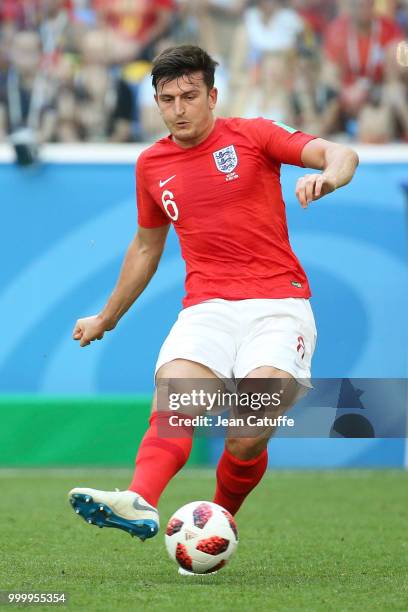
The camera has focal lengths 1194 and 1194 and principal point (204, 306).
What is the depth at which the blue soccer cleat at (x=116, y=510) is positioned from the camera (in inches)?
178

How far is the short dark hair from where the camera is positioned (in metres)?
5.23

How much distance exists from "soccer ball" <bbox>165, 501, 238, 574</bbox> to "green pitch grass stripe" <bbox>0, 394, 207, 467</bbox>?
5.67m

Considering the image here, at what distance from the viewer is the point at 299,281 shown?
17.9ft

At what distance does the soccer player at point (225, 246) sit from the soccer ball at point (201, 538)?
0.21 meters

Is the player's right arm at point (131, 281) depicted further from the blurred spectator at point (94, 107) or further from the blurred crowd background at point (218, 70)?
the blurred spectator at point (94, 107)

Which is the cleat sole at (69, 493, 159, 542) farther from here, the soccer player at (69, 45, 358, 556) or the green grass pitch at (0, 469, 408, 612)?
the soccer player at (69, 45, 358, 556)

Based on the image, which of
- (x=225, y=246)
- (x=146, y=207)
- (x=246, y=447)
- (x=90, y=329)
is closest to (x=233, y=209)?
(x=225, y=246)

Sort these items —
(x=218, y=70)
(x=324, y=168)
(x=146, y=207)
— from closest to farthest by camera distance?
(x=324, y=168), (x=146, y=207), (x=218, y=70)

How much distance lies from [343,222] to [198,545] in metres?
6.54

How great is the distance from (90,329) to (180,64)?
4.42ft

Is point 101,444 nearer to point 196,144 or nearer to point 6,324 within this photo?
point 6,324

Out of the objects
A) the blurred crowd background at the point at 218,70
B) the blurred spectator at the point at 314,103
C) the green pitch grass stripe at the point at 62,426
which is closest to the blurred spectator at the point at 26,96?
the blurred crowd background at the point at 218,70

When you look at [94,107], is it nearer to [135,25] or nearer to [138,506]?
[135,25]

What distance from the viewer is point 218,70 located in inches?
519
